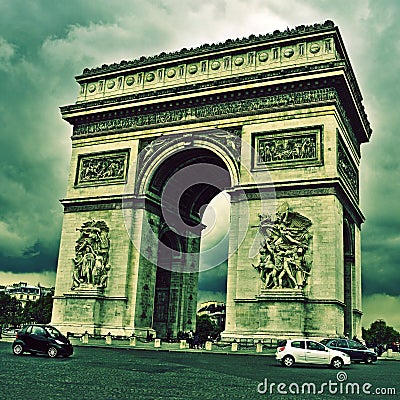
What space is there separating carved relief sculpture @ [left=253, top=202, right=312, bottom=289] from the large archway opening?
5823 millimetres

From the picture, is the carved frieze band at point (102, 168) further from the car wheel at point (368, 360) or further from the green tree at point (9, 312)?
the green tree at point (9, 312)

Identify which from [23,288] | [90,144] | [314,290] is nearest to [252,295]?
[314,290]

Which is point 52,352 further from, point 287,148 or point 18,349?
point 287,148

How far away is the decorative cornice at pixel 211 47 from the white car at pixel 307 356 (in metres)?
18.7

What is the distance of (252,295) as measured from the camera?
97.4 ft

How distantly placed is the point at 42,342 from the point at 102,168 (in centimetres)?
1730

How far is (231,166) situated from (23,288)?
134 m

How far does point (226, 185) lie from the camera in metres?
40.2

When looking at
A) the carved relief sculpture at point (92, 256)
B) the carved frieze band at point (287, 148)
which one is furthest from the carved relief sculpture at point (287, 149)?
the carved relief sculpture at point (92, 256)

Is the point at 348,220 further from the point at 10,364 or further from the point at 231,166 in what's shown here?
the point at 10,364

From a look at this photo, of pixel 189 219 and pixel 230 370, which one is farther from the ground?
pixel 189 219

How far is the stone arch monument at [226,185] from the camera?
2933 centimetres

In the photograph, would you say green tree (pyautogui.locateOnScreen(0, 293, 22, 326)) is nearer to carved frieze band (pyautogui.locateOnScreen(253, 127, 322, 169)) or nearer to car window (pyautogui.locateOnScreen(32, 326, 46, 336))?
carved frieze band (pyautogui.locateOnScreen(253, 127, 322, 169))

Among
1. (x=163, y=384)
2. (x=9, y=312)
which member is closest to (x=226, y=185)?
(x=163, y=384)
